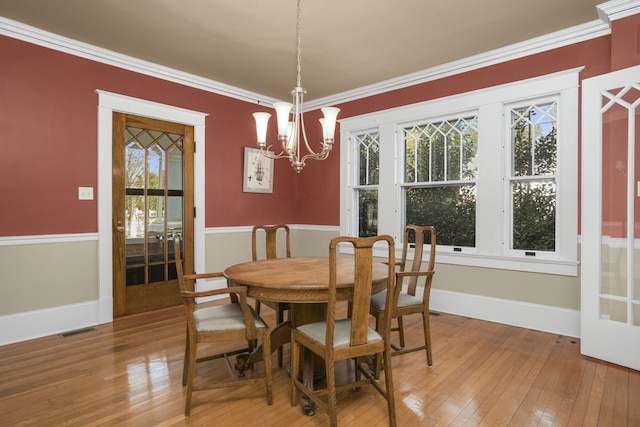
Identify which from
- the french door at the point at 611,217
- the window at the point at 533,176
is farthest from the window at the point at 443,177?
the french door at the point at 611,217

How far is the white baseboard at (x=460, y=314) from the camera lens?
10.6 ft

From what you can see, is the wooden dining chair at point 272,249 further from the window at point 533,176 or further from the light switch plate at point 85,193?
the window at point 533,176

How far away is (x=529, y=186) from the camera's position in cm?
363

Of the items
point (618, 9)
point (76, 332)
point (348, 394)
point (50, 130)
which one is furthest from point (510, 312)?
point (50, 130)

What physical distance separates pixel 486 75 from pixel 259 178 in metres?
3.08

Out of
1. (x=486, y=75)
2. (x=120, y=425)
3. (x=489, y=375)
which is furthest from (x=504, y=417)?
(x=486, y=75)

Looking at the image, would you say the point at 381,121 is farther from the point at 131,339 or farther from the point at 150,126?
the point at 131,339

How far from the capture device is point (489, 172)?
3.79m

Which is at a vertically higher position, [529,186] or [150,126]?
[150,126]

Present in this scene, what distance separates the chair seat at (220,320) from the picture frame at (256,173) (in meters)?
2.83

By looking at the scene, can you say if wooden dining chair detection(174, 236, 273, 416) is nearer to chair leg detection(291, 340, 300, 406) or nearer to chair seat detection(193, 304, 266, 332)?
chair seat detection(193, 304, 266, 332)

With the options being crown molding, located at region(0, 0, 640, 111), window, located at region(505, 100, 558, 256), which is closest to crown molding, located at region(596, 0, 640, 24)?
crown molding, located at region(0, 0, 640, 111)

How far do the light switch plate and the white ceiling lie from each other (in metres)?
1.41

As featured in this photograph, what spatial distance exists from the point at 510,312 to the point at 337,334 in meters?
2.44
